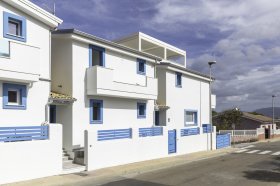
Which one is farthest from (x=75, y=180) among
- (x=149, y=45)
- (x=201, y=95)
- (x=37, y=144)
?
(x=201, y=95)

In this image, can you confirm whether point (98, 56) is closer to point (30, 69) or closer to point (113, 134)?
point (113, 134)

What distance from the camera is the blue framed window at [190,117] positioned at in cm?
2965

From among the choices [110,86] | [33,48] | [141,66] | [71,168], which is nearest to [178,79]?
[141,66]

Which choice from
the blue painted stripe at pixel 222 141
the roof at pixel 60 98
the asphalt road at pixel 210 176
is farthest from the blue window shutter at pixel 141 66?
the blue painted stripe at pixel 222 141

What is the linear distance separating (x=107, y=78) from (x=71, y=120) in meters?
3.15

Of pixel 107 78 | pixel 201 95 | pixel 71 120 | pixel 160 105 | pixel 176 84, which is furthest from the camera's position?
pixel 201 95

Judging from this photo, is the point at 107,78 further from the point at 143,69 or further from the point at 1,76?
the point at 1,76

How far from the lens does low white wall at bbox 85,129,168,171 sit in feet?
54.2

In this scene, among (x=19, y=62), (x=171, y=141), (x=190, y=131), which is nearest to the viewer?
(x=19, y=62)

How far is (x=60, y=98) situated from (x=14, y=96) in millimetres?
2289

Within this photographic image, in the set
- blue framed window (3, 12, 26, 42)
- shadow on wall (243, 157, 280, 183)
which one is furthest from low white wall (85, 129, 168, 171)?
shadow on wall (243, 157, 280, 183)

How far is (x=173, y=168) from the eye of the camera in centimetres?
1850

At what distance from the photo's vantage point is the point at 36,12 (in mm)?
15859

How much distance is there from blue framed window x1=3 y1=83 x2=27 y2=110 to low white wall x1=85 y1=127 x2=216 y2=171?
3138mm
